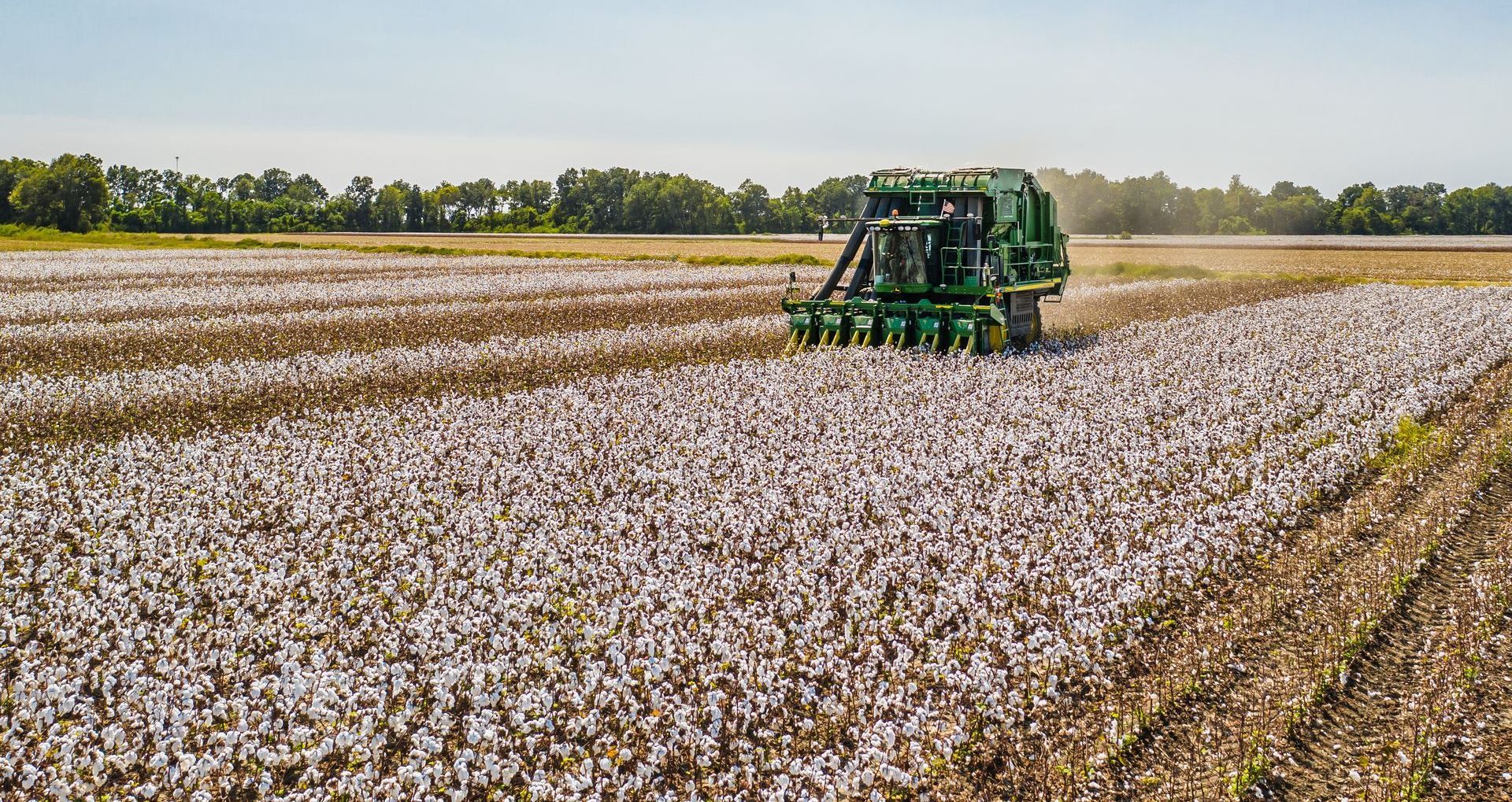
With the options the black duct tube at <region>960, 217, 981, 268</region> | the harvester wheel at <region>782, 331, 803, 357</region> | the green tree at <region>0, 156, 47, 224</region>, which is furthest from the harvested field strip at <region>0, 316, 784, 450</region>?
the green tree at <region>0, 156, 47, 224</region>

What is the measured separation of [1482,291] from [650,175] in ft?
415

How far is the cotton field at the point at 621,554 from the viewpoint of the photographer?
19.5 feet

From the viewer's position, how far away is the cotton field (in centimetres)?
595

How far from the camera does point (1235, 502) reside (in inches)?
409

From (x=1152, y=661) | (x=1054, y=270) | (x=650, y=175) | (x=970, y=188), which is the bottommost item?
(x=1152, y=661)

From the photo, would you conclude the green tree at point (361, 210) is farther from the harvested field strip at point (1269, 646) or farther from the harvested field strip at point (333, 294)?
the harvested field strip at point (1269, 646)

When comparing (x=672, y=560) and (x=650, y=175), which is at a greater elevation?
(x=650, y=175)

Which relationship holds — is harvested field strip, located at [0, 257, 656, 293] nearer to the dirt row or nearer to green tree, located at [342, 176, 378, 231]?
the dirt row

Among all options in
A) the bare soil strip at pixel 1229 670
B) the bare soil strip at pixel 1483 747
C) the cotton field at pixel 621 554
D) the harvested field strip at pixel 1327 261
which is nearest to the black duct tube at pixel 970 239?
the cotton field at pixel 621 554

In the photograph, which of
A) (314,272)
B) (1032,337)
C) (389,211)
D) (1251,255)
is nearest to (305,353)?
(1032,337)

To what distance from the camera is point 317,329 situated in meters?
26.1

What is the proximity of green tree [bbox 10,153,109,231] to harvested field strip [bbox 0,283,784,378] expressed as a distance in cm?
8286

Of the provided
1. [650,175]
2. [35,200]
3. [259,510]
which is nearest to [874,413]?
[259,510]

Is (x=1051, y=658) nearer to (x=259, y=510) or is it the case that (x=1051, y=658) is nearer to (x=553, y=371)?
(x=259, y=510)
